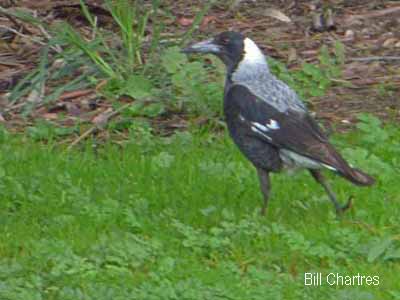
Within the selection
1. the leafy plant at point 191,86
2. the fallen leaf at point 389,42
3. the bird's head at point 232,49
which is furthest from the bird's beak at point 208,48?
the fallen leaf at point 389,42

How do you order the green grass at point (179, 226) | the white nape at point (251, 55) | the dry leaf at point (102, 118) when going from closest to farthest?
the green grass at point (179, 226)
the white nape at point (251, 55)
the dry leaf at point (102, 118)

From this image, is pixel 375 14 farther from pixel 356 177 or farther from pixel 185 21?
pixel 356 177

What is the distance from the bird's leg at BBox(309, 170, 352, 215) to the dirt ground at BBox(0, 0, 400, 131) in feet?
4.94

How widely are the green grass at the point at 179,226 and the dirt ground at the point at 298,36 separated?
67cm

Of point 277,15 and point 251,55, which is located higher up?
point 251,55

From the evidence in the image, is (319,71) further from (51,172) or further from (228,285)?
(228,285)

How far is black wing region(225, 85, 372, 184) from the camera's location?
725cm

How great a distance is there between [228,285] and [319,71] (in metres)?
3.45

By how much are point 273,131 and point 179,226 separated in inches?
30.8

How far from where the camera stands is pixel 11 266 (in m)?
6.60

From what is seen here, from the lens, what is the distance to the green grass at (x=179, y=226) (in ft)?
21.0

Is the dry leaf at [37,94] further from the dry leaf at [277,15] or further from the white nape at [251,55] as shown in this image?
the dry leaf at [277,15]

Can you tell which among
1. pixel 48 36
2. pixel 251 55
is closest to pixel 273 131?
pixel 251 55

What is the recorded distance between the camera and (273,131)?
748cm
